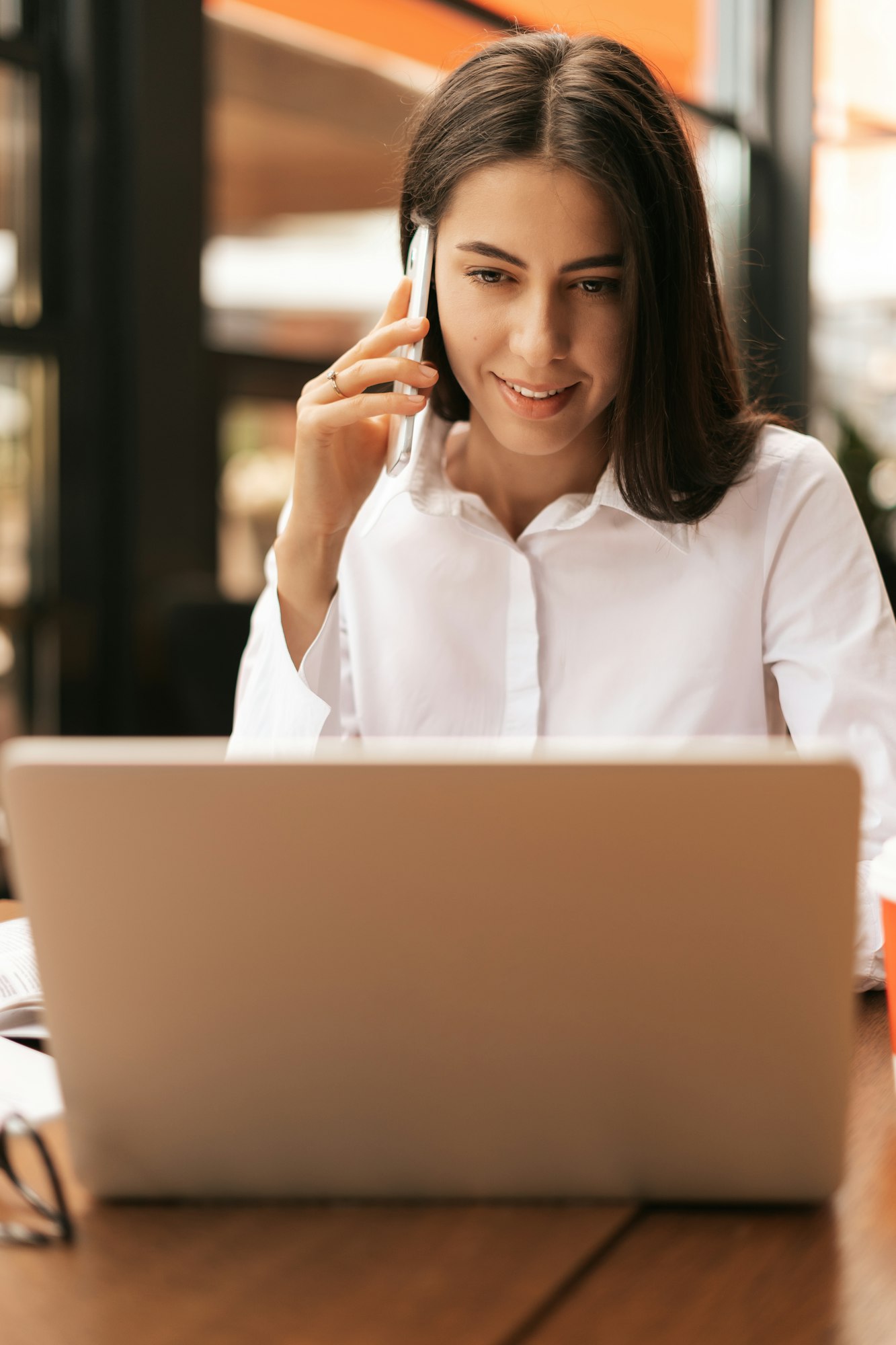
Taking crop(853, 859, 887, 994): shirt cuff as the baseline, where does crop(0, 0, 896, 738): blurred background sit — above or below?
above

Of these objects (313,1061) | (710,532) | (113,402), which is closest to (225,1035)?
(313,1061)

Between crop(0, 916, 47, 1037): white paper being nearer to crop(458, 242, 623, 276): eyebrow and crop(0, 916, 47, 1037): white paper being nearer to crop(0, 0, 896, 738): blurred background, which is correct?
crop(458, 242, 623, 276): eyebrow

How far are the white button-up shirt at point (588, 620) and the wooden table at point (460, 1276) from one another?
75cm

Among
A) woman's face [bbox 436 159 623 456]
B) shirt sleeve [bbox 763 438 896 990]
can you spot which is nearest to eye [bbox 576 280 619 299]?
woman's face [bbox 436 159 623 456]

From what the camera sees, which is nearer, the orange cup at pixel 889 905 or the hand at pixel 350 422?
the orange cup at pixel 889 905

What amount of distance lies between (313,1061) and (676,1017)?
169mm

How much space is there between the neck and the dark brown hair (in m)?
0.06

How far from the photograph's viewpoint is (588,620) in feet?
4.96

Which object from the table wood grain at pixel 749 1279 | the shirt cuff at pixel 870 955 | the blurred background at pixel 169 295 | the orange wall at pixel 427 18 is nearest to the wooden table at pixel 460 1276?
the table wood grain at pixel 749 1279

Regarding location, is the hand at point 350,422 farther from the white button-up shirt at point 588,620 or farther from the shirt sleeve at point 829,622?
the shirt sleeve at point 829,622

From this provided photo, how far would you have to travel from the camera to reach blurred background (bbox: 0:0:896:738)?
9.00 feet

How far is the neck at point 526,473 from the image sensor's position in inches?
61.4

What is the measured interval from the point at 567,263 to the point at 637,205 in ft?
0.28

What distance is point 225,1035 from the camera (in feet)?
2.12
